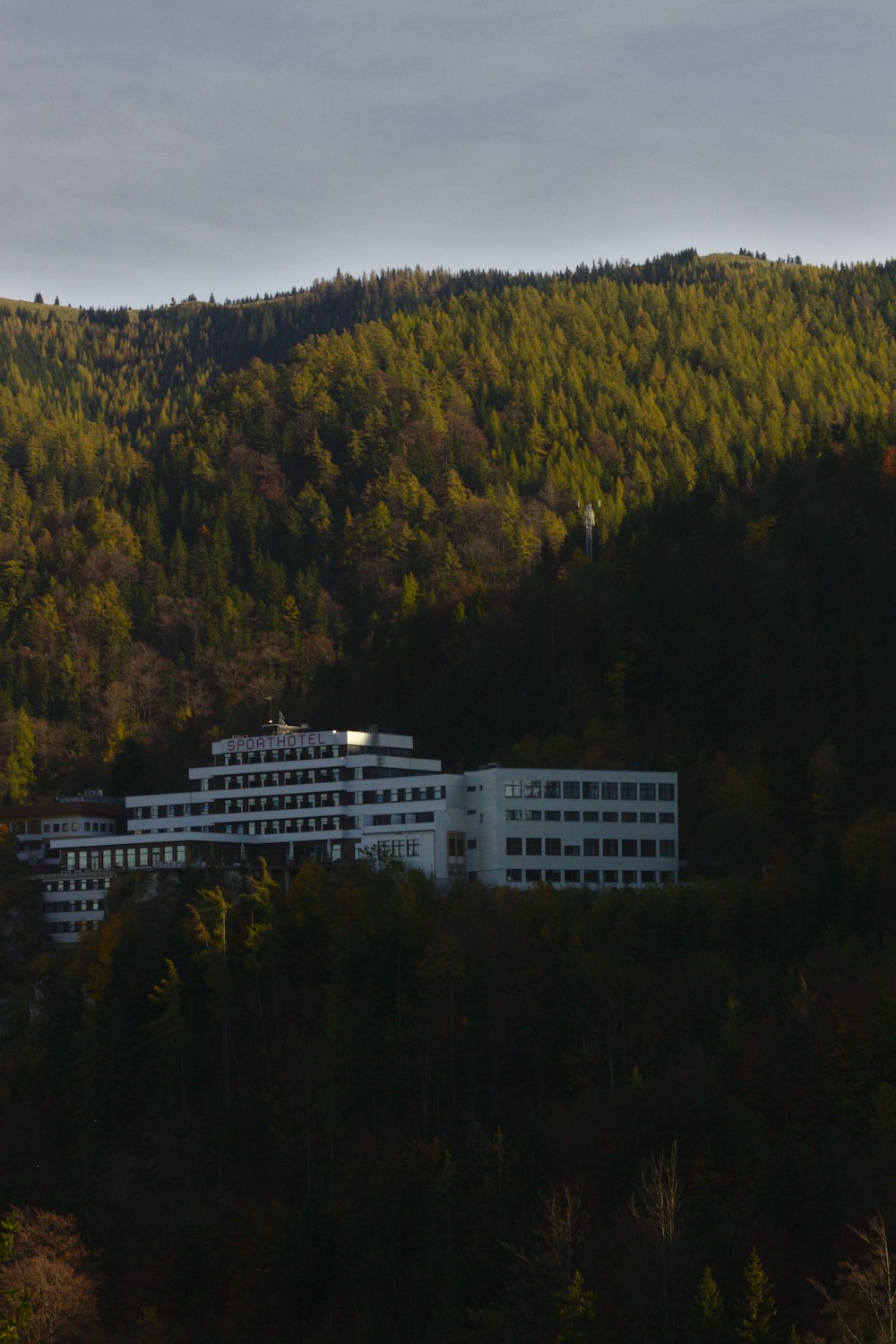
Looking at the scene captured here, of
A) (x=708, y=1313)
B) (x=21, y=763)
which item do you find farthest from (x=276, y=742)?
(x=708, y=1313)

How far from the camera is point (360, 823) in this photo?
444 ft

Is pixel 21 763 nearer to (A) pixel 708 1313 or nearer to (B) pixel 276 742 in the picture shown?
(B) pixel 276 742

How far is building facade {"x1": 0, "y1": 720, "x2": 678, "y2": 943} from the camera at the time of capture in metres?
131

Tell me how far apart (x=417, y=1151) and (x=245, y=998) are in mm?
19927

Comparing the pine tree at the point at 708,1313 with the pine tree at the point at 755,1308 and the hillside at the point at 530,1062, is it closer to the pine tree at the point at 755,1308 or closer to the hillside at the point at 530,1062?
the hillside at the point at 530,1062

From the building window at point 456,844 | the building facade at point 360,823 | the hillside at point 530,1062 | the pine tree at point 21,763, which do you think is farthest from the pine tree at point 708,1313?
the pine tree at point 21,763

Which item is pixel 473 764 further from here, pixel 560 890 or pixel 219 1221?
pixel 219 1221

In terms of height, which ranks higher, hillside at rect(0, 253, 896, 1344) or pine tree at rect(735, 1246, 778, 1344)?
hillside at rect(0, 253, 896, 1344)

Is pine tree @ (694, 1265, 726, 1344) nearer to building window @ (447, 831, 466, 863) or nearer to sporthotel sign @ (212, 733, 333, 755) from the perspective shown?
building window @ (447, 831, 466, 863)

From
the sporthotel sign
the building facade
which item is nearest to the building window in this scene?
the building facade

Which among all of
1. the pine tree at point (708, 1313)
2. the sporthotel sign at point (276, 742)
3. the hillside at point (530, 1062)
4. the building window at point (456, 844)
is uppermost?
the sporthotel sign at point (276, 742)

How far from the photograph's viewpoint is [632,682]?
163m

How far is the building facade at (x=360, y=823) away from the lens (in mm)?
131375

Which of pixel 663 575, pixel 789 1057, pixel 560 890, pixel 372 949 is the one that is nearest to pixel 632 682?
pixel 663 575
